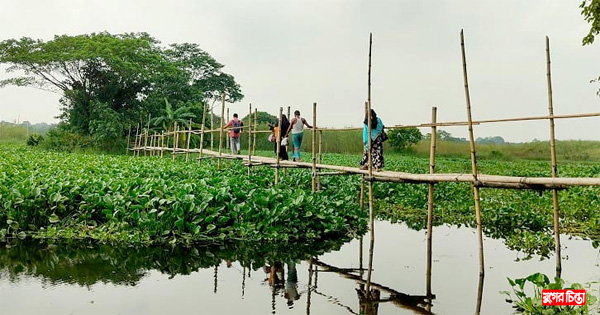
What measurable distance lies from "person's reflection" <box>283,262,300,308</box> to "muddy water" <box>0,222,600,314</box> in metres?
Result: 0.01

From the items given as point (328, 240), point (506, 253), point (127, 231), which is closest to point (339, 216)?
point (328, 240)

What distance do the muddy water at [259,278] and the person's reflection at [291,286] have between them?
1 cm

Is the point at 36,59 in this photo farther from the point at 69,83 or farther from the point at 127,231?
the point at 127,231

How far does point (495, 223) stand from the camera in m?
9.37

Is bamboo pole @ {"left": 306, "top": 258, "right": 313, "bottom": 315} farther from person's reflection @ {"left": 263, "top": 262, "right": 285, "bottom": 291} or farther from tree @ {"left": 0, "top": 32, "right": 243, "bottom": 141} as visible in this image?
tree @ {"left": 0, "top": 32, "right": 243, "bottom": 141}

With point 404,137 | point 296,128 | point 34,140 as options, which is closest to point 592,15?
point 296,128

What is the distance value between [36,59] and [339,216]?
978 inches

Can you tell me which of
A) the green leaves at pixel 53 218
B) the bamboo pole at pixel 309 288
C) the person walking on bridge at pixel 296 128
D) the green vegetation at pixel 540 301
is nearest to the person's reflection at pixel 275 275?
the bamboo pole at pixel 309 288

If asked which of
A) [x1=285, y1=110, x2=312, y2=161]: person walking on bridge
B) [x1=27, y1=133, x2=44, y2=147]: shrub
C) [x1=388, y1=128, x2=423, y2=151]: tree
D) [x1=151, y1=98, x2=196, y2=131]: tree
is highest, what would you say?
[x1=151, y1=98, x2=196, y2=131]: tree

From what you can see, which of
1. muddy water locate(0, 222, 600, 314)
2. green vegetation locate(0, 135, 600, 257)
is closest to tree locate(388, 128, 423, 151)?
green vegetation locate(0, 135, 600, 257)

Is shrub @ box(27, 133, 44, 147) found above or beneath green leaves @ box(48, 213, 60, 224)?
above

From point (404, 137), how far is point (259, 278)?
27452 mm

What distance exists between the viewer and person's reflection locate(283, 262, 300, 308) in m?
5.34

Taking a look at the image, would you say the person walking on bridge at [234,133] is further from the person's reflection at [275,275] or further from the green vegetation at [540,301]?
the green vegetation at [540,301]
